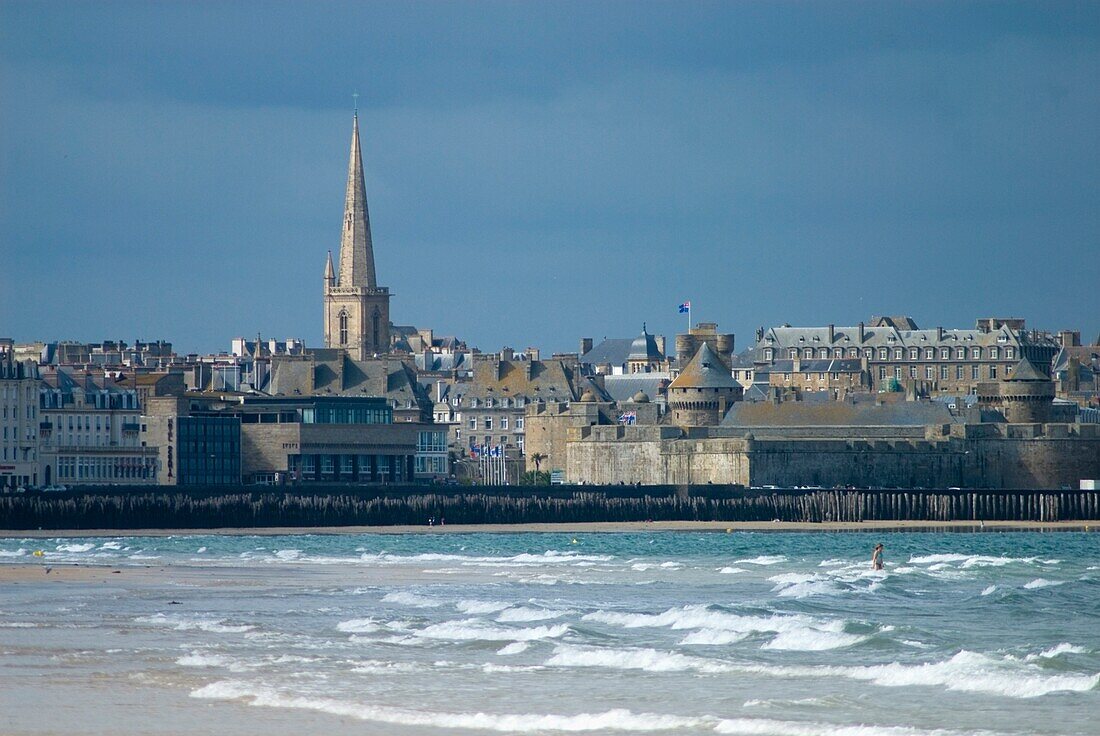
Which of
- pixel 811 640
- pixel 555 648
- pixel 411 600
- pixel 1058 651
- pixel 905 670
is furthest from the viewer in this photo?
pixel 411 600

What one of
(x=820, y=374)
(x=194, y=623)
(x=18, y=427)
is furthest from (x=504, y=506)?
(x=820, y=374)

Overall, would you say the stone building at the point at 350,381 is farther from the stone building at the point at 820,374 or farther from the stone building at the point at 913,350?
the stone building at the point at 913,350

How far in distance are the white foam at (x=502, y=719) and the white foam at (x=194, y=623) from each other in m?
7.54

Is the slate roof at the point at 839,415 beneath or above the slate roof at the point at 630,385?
beneath

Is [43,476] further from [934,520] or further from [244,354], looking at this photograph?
[244,354]

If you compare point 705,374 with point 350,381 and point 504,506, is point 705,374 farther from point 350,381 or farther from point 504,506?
point 504,506

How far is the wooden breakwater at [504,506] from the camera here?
213 ft

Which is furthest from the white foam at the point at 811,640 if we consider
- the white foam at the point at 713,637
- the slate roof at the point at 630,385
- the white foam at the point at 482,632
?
the slate roof at the point at 630,385

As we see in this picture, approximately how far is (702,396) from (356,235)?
5736 cm

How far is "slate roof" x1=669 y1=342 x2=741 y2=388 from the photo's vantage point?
89.8m

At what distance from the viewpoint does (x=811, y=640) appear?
100 feet

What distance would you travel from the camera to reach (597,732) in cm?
2222

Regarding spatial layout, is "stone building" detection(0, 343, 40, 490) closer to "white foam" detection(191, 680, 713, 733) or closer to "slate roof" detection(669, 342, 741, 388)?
"slate roof" detection(669, 342, 741, 388)

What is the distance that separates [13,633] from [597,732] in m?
11.9
